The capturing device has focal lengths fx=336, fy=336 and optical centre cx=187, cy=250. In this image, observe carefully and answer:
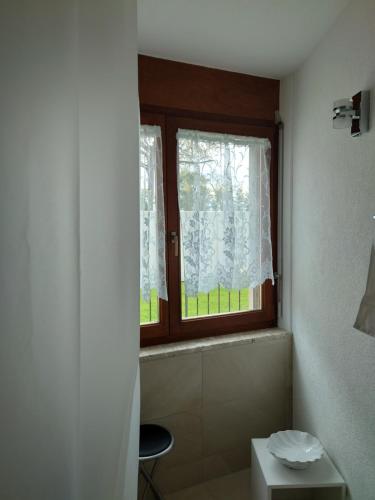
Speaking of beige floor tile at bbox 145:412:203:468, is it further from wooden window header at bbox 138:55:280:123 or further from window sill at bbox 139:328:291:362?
wooden window header at bbox 138:55:280:123

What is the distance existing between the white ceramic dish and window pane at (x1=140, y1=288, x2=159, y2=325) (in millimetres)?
789

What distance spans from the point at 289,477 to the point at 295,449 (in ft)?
0.49

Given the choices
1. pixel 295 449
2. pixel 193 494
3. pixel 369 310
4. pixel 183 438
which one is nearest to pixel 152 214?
pixel 369 310

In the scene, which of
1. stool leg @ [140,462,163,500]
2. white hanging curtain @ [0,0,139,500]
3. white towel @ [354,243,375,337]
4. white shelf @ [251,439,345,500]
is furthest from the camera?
stool leg @ [140,462,163,500]

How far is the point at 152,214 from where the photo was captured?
1645mm

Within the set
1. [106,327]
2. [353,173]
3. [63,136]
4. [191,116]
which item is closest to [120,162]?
[63,136]

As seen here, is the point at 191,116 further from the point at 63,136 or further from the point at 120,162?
the point at 63,136

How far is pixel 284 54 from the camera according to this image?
5.37 feet

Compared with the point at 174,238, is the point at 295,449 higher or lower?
lower

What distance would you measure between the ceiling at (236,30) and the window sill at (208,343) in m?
1.44

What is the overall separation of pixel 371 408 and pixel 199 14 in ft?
5.37

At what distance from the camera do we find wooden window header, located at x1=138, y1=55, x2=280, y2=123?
1649mm

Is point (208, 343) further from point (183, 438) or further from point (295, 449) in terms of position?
point (295, 449)

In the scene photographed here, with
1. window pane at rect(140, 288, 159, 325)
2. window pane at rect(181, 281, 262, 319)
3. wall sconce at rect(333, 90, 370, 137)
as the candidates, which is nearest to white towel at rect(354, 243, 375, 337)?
wall sconce at rect(333, 90, 370, 137)
